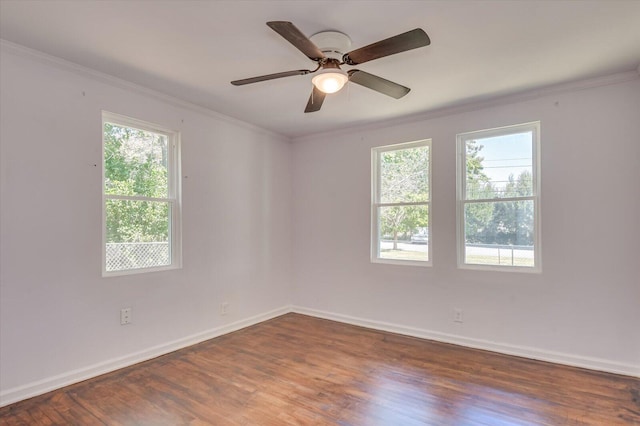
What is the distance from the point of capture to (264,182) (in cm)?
459

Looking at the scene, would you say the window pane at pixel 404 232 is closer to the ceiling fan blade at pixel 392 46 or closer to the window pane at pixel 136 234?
the ceiling fan blade at pixel 392 46

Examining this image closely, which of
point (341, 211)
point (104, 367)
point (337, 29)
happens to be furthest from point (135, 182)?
point (341, 211)

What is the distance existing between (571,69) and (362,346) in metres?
3.13

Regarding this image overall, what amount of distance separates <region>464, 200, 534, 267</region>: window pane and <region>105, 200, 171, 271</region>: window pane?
3168 millimetres

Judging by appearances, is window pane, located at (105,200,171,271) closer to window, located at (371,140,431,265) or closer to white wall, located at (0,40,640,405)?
white wall, located at (0,40,640,405)

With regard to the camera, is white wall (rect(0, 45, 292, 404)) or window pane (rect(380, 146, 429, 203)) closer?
white wall (rect(0, 45, 292, 404))

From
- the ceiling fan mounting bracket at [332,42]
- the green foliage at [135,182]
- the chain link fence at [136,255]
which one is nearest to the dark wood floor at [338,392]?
the chain link fence at [136,255]

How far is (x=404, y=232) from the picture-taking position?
13.4 feet

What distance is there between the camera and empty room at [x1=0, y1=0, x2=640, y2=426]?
221cm

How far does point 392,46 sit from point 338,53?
53 centimetres

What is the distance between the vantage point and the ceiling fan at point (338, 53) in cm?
182

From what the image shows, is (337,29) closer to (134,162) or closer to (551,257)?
(134,162)

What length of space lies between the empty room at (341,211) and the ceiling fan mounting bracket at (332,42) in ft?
0.07

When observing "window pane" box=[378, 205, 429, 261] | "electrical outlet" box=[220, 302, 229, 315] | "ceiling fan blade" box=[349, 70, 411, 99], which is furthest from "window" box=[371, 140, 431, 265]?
"electrical outlet" box=[220, 302, 229, 315]
